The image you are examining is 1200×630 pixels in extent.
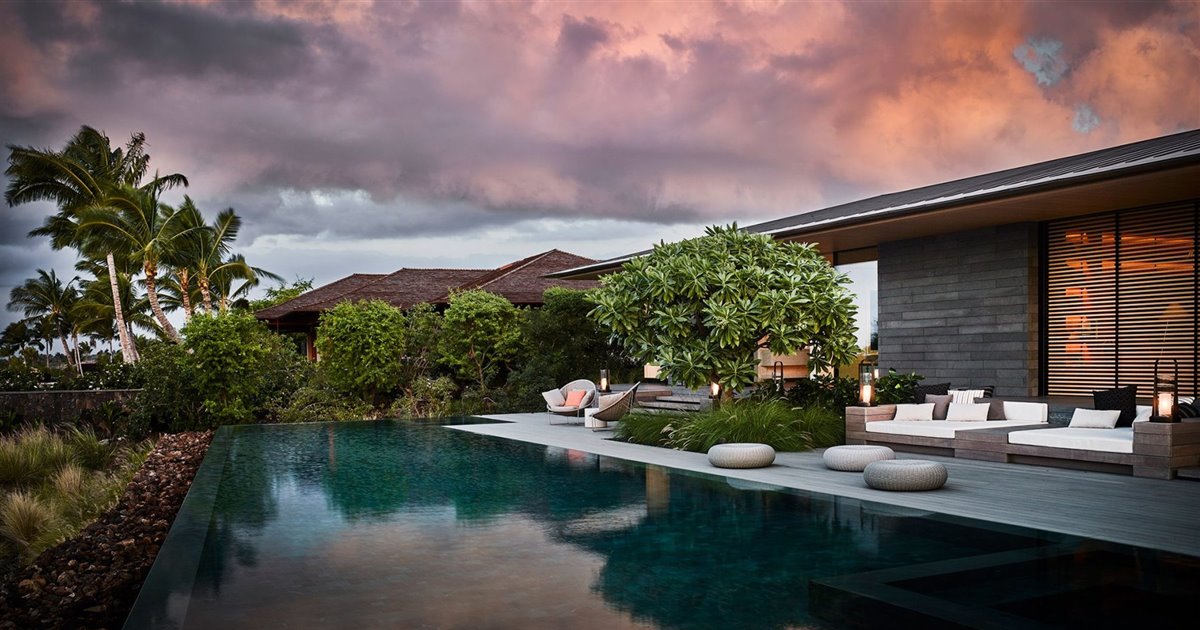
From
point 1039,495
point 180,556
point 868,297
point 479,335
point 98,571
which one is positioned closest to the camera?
point 180,556

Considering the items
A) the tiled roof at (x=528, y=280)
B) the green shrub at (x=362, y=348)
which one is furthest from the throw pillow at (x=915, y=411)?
the tiled roof at (x=528, y=280)

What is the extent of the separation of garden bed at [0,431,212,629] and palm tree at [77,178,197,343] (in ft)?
60.0

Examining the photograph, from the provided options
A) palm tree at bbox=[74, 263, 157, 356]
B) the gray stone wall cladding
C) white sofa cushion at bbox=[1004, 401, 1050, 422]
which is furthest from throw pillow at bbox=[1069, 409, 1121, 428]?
palm tree at bbox=[74, 263, 157, 356]

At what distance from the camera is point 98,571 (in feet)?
21.5

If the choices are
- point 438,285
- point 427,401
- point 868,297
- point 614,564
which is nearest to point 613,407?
point 868,297

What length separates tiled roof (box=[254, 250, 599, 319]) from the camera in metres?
25.2

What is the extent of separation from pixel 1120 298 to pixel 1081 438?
4102mm

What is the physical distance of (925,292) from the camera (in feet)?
46.6

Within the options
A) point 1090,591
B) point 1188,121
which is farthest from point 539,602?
point 1188,121

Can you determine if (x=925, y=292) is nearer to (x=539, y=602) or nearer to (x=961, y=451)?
(x=961, y=451)

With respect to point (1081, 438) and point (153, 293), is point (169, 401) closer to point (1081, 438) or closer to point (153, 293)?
point (153, 293)

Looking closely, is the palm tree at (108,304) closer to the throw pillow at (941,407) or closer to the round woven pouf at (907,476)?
the throw pillow at (941,407)

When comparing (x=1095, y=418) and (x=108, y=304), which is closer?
(x=1095, y=418)

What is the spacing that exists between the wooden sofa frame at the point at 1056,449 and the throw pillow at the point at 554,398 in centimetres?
688
